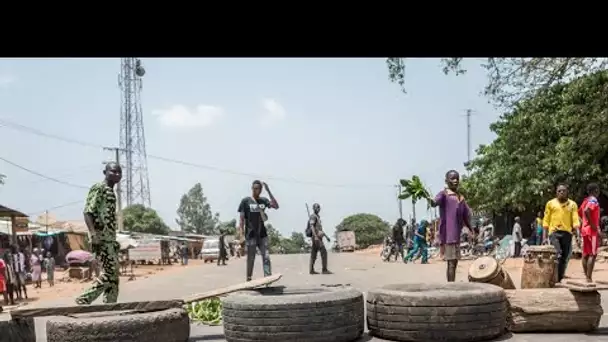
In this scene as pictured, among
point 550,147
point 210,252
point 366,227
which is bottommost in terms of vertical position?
point 210,252

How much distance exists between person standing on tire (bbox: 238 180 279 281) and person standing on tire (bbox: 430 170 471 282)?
3.09m

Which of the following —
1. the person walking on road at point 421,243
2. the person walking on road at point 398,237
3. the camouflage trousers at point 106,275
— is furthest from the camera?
the person walking on road at point 398,237

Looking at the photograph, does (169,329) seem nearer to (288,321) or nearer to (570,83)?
(288,321)

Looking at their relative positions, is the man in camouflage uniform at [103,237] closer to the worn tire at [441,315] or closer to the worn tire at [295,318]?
the worn tire at [295,318]

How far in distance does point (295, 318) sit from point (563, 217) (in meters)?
5.76

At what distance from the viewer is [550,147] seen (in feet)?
84.3

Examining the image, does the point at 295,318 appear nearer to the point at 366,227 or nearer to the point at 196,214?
the point at 366,227

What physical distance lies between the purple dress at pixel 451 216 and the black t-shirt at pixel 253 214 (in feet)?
10.1

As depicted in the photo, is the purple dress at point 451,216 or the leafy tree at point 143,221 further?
the leafy tree at point 143,221

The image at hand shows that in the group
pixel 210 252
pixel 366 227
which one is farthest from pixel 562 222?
pixel 366 227

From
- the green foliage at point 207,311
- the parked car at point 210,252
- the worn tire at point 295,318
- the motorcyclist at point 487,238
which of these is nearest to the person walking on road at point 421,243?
the motorcyclist at point 487,238

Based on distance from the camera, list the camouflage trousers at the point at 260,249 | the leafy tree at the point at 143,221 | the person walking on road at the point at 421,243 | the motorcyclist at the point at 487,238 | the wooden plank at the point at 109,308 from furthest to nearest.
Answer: the leafy tree at the point at 143,221, the motorcyclist at the point at 487,238, the person walking on road at the point at 421,243, the camouflage trousers at the point at 260,249, the wooden plank at the point at 109,308

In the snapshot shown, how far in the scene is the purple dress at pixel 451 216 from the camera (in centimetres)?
746

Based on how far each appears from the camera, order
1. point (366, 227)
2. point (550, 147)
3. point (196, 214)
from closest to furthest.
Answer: point (550, 147) → point (366, 227) → point (196, 214)
